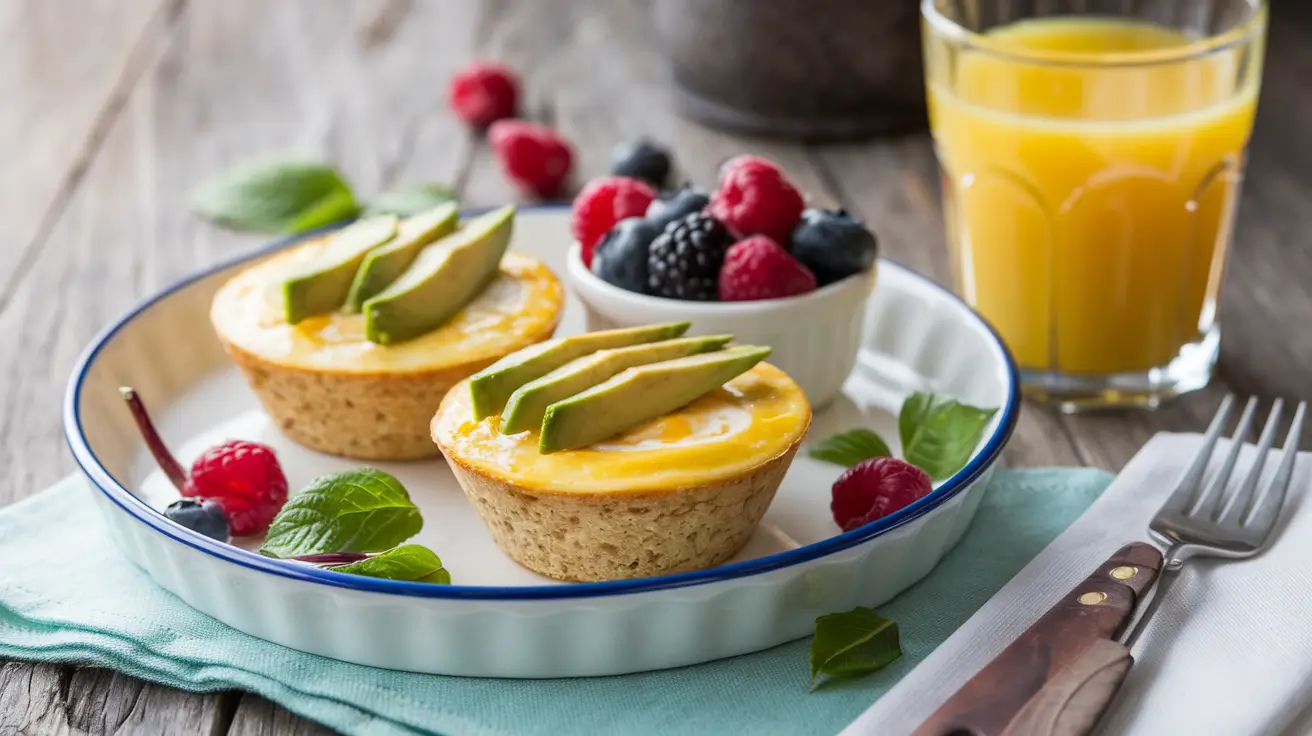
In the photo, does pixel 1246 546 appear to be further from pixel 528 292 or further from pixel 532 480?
pixel 528 292

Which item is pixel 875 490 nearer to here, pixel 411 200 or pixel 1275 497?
pixel 1275 497

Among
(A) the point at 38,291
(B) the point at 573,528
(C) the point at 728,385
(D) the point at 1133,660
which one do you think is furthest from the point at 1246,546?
(A) the point at 38,291

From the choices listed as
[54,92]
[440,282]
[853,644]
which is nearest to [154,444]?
[440,282]

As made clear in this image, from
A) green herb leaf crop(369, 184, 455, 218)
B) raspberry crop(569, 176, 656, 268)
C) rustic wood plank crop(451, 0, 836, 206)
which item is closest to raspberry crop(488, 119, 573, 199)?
rustic wood plank crop(451, 0, 836, 206)

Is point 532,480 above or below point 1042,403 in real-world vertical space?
above

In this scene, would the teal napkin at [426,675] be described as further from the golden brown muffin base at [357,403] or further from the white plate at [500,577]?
the golden brown muffin base at [357,403]

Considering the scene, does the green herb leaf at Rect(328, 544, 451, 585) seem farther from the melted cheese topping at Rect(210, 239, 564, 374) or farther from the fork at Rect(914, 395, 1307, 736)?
the fork at Rect(914, 395, 1307, 736)
